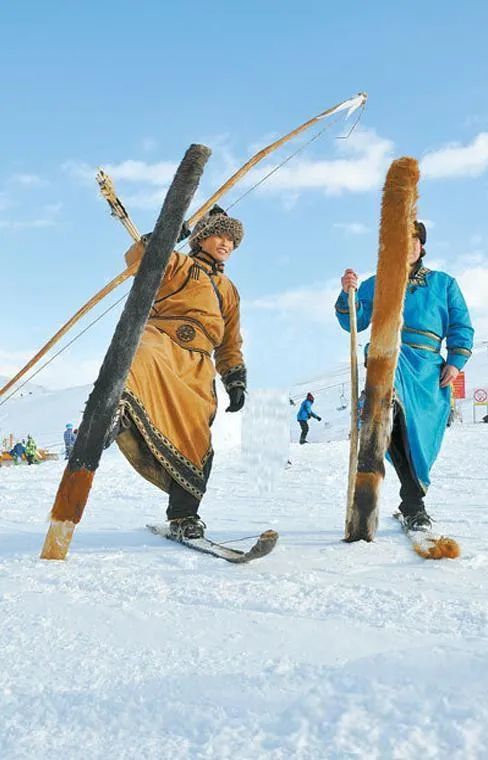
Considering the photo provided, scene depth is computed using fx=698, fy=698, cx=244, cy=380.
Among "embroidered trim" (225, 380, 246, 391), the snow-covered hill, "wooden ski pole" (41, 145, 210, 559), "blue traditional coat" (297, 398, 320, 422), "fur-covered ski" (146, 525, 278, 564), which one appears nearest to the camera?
"fur-covered ski" (146, 525, 278, 564)

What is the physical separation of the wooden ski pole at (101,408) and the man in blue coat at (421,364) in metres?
1.15

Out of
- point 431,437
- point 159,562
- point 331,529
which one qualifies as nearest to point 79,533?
point 159,562

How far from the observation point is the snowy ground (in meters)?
1.14

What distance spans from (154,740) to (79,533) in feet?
8.06

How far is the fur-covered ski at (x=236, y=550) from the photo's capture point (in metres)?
2.60

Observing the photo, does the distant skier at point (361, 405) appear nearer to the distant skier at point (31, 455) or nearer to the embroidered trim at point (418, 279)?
the embroidered trim at point (418, 279)

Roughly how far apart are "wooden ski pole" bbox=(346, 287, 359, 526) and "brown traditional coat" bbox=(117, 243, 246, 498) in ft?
2.16

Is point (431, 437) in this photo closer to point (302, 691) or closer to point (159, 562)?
point (159, 562)

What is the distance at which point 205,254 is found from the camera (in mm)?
3668

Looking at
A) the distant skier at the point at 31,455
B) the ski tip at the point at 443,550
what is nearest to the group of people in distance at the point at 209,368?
the ski tip at the point at 443,550

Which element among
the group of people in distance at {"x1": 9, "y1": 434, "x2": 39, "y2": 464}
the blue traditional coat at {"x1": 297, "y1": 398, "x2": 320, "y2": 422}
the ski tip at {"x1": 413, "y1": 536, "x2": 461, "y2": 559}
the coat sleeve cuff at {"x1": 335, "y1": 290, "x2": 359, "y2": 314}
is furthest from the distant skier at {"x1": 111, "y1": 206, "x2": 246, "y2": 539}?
the group of people in distance at {"x1": 9, "y1": 434, "x2": 39, "y2": 464}

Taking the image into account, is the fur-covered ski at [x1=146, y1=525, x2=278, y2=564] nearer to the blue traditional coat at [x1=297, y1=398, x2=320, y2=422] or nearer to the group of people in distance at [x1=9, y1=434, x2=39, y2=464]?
the blue traditional coat at [x1=297, y1=398, x2=320, y2=422]

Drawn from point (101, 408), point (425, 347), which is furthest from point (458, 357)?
point (101, 408)

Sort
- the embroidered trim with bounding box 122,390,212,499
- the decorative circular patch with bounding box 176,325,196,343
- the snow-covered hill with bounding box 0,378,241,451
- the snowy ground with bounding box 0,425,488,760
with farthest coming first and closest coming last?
the snow-covered hill with bounding box 0,378,241,451 → the decorative circular patch with bounding box 176,325,196,343 → the embroidered trim with bounding box 122,390,212,499 → the snowy ground with bounding box 0,425,488,760
